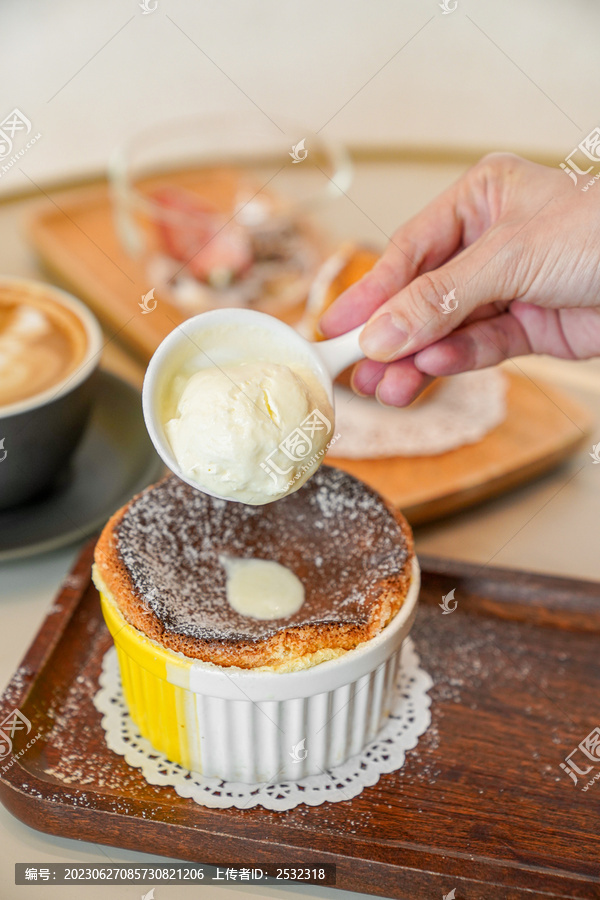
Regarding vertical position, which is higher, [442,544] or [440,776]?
[440,776]

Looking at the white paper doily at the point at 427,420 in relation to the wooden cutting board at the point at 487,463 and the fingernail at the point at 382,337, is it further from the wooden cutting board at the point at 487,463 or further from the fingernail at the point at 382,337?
the fingernail at the point at 382,337

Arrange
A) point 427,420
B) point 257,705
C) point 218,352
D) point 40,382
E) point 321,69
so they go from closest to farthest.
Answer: point 257,705
point 218,352
point 40,382
point 427,420
point 321,69

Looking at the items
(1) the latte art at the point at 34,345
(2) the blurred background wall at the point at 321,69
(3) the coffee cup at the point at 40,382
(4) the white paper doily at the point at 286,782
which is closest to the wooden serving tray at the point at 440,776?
(4) the white paper doily at the point at 286,782

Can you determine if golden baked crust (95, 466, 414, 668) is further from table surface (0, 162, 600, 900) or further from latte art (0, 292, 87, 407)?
latte art (0, 292, 87, 407)

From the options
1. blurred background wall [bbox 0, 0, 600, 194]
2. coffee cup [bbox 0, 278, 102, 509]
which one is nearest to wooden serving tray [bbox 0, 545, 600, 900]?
coffee cup [bbox 0, 278, 102, 509]

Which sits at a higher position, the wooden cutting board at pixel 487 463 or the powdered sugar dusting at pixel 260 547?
the powdered sugar dusting at pixel 260 547

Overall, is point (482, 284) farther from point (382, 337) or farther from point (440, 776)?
point (440, 776)

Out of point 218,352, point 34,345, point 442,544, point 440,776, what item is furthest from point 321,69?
point 440,776
